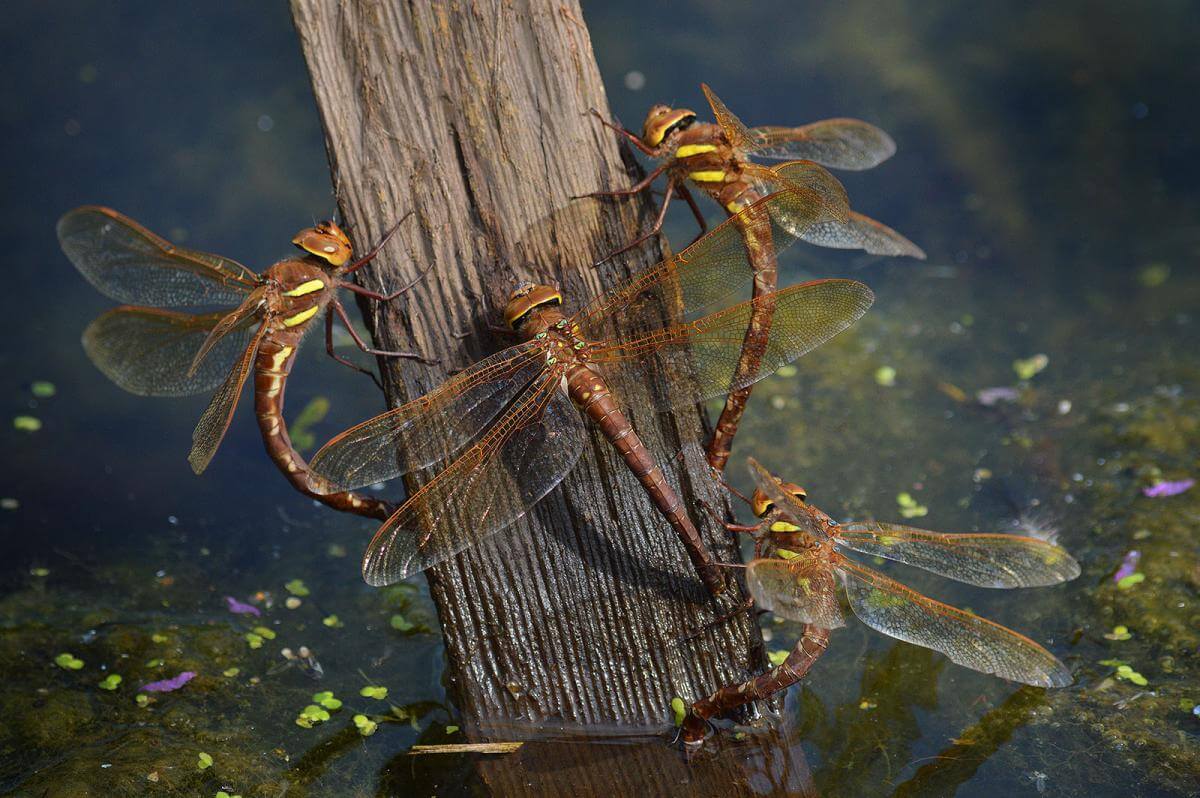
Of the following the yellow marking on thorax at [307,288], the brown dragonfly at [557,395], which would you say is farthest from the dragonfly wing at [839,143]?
the yellow marking on thorax at [307,288]

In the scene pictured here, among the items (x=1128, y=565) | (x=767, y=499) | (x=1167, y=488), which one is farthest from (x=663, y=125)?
(x=1167, y=488)

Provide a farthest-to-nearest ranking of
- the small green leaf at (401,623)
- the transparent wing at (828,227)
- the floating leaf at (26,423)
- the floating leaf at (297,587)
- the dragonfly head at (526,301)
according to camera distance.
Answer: the floating leaf at (26,423) → the floating leaf at (297,587) → the small green leaf at (401,623) → the transparent wing at (828,227) → the dragonfly head at (526,301)

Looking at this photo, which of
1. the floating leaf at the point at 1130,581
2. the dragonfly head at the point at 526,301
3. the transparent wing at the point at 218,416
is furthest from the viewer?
the floating leaf at the point at 1130,581

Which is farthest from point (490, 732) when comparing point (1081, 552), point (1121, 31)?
point (1121, 31)

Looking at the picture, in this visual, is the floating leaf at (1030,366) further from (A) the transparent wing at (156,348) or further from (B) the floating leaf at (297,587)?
(A) the transparent wing at (156,348)

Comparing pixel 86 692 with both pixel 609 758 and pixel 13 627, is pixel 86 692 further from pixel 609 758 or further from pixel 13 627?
pixel 609 758

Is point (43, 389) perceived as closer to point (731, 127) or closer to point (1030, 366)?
point (731, 127)
